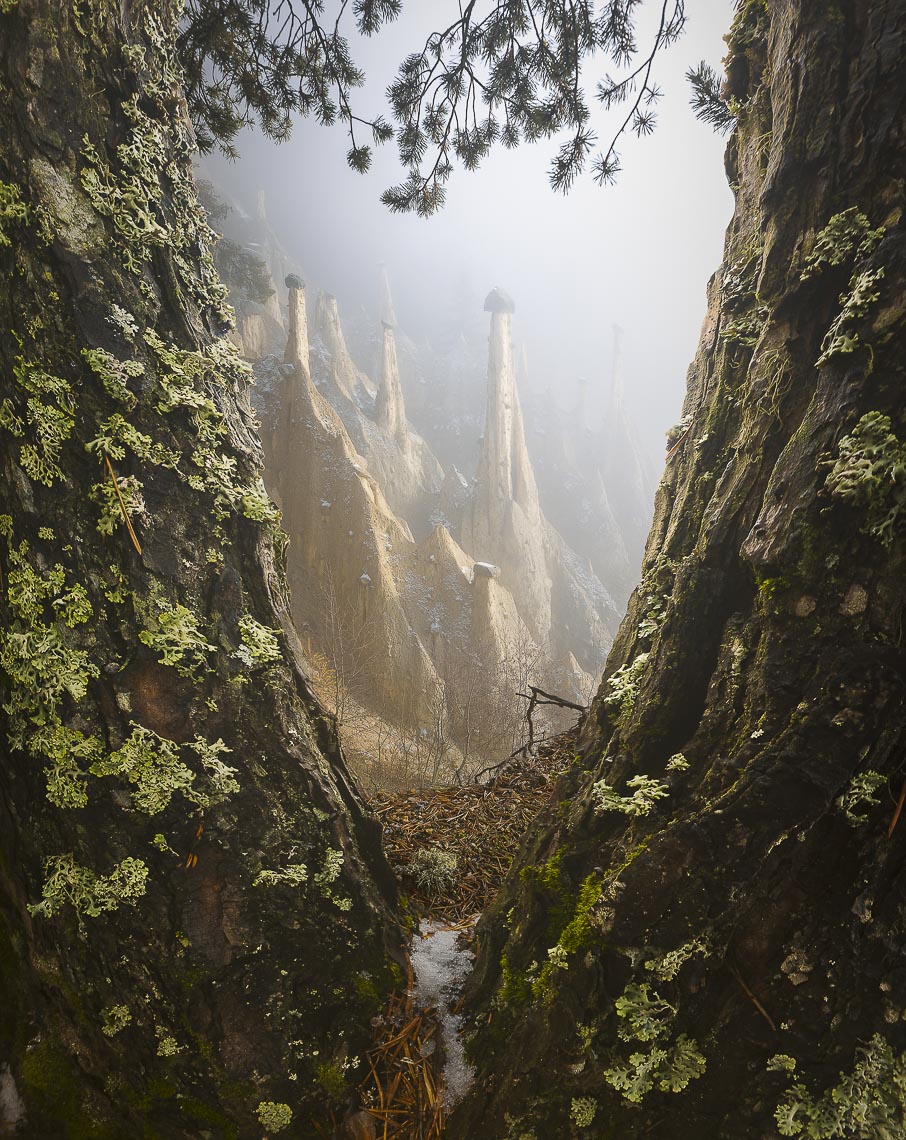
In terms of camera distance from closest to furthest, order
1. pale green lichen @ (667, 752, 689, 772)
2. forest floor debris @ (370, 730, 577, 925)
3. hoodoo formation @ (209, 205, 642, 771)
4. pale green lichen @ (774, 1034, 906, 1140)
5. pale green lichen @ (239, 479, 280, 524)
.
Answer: pale green lichen @ (774, 1034, 906, 1140)
pale green lichen @ (667, 752, 689, 772)
pale green lichen @ (239, 479, 280, 524)
forest floor debris @ (370, 730, 577, 925)
hoodoo formation @ (209, 205, 642, 771)

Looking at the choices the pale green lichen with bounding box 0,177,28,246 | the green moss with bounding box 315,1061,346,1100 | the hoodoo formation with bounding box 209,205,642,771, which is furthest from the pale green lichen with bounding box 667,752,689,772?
the hoodoo formation with bounding box 209,205,642,771

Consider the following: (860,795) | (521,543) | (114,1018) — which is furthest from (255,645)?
(521,543)

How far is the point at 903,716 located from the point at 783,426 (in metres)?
0.60

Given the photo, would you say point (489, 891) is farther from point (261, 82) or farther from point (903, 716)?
point (261, 82)

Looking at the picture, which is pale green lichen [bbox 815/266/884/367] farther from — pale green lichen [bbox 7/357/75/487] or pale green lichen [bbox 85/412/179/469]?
pale green lichen [bbox 7/357/75/487]

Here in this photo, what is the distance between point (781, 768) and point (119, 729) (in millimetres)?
1365

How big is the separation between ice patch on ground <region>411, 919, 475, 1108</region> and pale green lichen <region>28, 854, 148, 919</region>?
810 millimetres

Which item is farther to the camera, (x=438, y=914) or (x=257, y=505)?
(x=438, y=914)

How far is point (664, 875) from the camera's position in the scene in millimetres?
1065

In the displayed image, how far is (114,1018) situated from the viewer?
3.93 ft

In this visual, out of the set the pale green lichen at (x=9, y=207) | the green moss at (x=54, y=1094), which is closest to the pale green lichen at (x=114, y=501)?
the pale green lichen at (x=9, y=207)

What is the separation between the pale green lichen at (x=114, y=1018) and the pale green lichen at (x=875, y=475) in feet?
5.84

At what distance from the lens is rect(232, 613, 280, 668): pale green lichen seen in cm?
134

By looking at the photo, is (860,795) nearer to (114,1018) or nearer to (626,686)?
(626,686)
